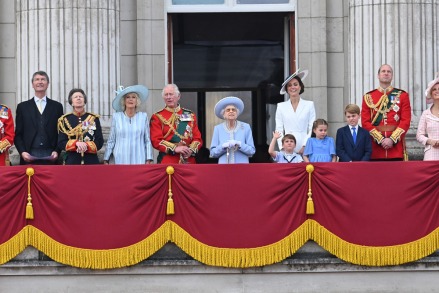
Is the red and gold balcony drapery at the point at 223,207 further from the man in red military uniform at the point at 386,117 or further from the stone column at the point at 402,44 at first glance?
the stone column at the point at 402,44

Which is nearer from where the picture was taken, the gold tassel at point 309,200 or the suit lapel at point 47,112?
the gold tassel at point 309,200

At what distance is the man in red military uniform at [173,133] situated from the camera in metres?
21.2

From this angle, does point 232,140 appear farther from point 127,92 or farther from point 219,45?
point 219,45

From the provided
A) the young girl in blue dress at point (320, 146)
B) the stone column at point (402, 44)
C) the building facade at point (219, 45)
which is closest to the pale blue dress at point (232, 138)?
the young girl in blue dress at point (320, 146)

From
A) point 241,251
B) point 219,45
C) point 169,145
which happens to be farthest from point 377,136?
point 219,45

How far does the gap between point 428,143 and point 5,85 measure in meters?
7.07

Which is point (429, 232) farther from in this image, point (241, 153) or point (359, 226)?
point (241, 153)

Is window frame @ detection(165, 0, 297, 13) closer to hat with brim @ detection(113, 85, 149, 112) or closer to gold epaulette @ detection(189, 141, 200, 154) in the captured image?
hat with brim @ detection(113, 85, 149, 112)

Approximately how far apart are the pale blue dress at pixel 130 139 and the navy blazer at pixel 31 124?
2.56ft

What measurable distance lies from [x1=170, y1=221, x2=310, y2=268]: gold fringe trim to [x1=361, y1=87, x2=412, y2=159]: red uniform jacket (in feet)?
6.68

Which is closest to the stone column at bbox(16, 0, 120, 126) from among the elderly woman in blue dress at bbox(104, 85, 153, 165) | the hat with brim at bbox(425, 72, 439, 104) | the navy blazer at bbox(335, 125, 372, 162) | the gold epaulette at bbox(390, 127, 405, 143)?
the elderly woman in blue dress at bbox(104, 85, 153, 165)

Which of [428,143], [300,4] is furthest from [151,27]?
[428,143]

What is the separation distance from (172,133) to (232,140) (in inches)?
33.2

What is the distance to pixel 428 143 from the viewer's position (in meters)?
21.1
